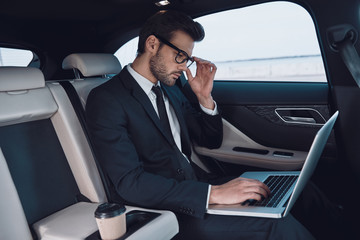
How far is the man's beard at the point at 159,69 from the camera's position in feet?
5.09

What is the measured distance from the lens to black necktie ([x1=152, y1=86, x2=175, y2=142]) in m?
1.55

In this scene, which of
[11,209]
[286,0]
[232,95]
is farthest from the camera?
[232,95]

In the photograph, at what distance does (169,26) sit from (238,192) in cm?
82

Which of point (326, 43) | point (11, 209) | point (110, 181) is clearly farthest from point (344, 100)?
point (11, 209)

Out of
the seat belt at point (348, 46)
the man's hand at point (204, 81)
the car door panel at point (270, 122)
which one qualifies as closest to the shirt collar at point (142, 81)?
the man's hand at point (204, 81)

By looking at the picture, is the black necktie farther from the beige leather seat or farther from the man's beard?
the beige leather seat

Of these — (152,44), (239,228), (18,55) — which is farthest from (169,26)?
(18,55)

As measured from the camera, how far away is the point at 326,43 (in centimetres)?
178

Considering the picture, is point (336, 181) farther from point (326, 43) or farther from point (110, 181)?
point (110, 181)

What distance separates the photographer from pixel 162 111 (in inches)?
61.4

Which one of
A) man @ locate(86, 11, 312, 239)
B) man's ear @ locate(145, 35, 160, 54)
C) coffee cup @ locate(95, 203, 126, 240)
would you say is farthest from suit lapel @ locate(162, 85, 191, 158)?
coffee cup @ locate(95, 203, 126, 240)

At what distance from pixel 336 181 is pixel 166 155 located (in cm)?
103

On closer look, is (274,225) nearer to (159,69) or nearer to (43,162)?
(159,69)

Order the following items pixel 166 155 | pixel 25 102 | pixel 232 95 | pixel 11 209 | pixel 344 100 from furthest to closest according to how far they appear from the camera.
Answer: pixel 232 95
pixel 344 100
pixel 166 155
pixel 25 102
pixel 11 209
